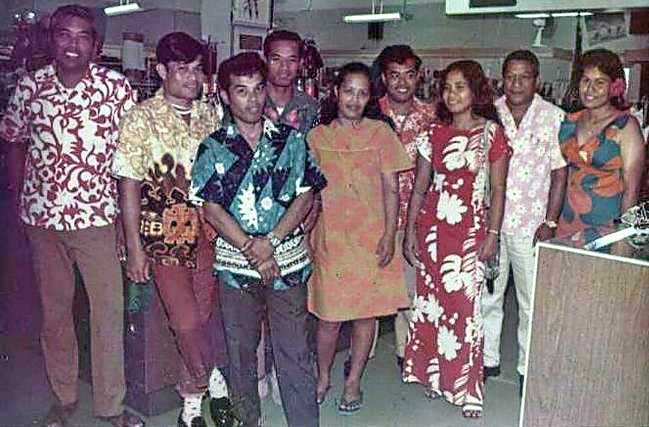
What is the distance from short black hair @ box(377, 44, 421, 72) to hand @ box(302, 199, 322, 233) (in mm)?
386

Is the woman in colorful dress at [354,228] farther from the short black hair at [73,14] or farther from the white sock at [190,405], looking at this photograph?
the short black hair at [73,14]

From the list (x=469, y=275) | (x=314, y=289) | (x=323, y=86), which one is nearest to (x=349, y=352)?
(x=314, y=289)

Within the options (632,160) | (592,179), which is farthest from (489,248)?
(632,160)

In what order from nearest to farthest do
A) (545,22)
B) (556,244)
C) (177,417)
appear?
(556,244)
(545,22)
(177,417)

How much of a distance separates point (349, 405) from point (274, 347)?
0.95ft

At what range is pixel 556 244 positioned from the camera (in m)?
1.77

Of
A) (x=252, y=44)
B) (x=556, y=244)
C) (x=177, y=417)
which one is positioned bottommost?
(x=177, y=417)

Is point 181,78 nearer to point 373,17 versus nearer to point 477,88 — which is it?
point 373,17

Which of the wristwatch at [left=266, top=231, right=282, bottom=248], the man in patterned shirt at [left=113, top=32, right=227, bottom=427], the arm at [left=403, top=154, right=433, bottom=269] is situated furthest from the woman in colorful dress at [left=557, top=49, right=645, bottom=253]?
the man in patterned shirt at [left=113, top=32, right=227, bottom=427]

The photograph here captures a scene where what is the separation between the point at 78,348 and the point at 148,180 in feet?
1.64

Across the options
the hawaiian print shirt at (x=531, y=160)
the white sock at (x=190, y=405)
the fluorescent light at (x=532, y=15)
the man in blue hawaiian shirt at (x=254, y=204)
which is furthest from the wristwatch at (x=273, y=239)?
the fluorescent light at (x=532, y=15)

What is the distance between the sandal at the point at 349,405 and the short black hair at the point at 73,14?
1.17m

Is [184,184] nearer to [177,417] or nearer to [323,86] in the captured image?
[323,86]

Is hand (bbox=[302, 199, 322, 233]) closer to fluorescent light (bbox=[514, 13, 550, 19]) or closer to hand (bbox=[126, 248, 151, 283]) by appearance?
hand (bbox=[126, 248, 151, 283])
